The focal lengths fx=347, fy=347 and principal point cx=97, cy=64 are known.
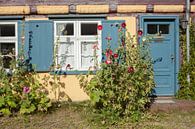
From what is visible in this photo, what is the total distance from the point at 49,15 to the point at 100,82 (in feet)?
9.50

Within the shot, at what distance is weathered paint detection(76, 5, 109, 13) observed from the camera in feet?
31.3

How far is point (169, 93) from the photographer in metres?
9.90

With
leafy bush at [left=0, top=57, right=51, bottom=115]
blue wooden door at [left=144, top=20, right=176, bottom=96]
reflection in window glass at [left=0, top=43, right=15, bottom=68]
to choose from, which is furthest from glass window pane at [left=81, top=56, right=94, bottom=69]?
reflection in window glass at [left=0, top=43, right=15, bottom=68]

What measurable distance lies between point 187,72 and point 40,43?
162 inches

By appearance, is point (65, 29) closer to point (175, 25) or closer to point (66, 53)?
point (66, 53)

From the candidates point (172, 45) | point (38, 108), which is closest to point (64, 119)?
point (38, 108)

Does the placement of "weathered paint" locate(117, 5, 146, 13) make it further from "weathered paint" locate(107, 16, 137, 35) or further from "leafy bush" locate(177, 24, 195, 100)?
"leafy bush" locate(177, 24, 195, 100)

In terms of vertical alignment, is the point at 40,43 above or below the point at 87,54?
above

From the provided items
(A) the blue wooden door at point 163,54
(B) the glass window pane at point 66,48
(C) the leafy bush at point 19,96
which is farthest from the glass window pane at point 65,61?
(A) the blue wooden door at point 163,54

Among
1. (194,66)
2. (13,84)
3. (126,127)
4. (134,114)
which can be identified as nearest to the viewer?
(126,127)

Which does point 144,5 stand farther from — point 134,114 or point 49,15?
point 134,114

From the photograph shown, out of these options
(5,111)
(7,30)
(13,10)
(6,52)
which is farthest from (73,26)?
(5,111)

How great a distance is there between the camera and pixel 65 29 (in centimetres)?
968

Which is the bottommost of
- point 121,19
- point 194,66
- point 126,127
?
point 126,127
